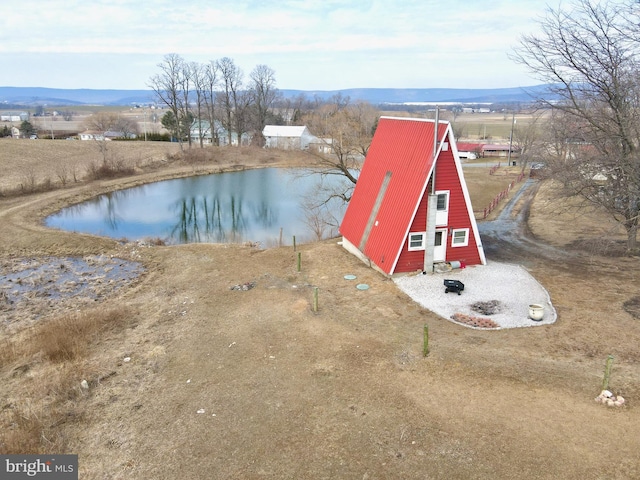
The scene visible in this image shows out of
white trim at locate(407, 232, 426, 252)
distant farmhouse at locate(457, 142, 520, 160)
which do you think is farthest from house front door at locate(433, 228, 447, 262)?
distant farmhouse at locate(457, 142, 520, 160)

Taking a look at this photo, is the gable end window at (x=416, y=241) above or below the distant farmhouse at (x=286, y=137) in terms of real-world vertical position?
below

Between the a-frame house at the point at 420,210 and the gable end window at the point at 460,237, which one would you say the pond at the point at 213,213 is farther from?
the gable end window at the point at 460,237

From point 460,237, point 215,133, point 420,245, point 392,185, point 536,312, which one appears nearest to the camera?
point 536,312

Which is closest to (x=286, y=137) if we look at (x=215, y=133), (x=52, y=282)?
(x=215, y=133)

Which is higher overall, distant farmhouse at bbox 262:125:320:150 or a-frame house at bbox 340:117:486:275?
distant farmhouse at bbox 262:125:320:150

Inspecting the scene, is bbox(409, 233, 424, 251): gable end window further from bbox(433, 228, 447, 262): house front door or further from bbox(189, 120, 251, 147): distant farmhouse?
bbox(189, 120, 251, 147): distant farmhouse

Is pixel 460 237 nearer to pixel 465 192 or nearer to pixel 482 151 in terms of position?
pixel 465 192

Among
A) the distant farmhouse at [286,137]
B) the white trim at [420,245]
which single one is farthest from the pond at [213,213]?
the distant farmhouse at [286,137]
